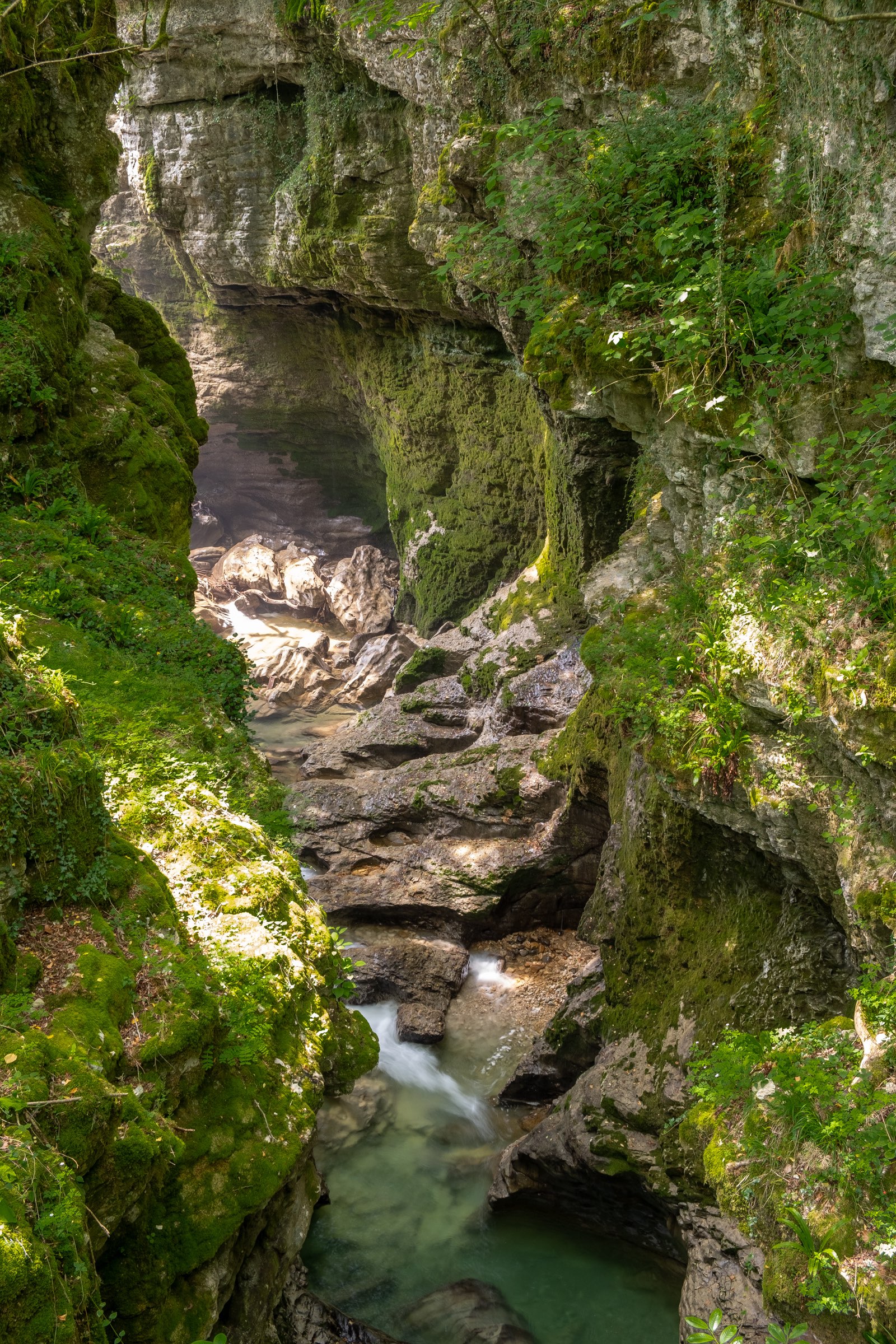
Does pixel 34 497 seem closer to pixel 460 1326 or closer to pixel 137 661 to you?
pixel 137 661

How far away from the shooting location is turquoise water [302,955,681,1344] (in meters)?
7.42

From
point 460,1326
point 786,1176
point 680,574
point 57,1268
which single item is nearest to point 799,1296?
point 786,1176

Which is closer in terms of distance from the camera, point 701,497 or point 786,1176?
point 786,1176

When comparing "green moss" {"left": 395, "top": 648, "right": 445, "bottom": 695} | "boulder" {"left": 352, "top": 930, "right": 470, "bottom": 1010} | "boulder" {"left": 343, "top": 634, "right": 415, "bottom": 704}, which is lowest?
"boulder" {"left": 352, "top": 930, "right": 470, "bottom": 1010}

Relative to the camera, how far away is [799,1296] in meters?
4.31

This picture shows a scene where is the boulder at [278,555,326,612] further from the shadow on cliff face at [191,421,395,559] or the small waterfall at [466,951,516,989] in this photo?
the small waterfall at [466,951,516,989]

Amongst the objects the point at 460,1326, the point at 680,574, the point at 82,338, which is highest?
the point at 82,338

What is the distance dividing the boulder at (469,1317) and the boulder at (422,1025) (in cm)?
293

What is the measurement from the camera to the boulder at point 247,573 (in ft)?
89.8

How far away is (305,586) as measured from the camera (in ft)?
87.0

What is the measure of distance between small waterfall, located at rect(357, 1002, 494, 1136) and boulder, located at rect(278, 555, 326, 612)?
1701cm

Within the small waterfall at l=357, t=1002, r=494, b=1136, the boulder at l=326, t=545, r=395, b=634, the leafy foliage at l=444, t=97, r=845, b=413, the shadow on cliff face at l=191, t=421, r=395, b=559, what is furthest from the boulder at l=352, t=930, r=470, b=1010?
the shadow on cliff face at l=191, t=421, r=395, b=559

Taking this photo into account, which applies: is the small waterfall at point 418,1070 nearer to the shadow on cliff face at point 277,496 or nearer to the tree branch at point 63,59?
the tree branch at point 63,59

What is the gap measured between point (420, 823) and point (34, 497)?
7.51 metres
